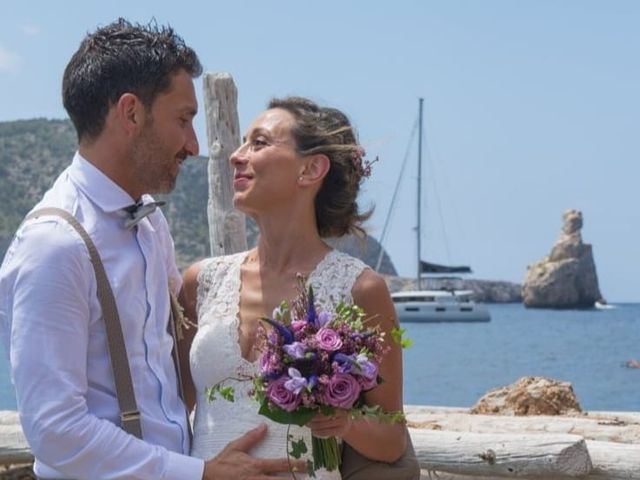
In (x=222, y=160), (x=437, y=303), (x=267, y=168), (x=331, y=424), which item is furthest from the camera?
(x=437, y=303)

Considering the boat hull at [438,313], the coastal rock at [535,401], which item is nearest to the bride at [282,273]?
the coastal rock at [535,401]

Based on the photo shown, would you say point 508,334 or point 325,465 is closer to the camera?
point 325,465

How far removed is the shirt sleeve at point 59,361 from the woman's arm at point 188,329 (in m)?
0.77

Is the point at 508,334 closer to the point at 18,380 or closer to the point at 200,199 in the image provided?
the point at 200,199

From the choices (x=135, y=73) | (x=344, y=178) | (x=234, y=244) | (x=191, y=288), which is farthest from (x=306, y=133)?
(x=234, y=244)

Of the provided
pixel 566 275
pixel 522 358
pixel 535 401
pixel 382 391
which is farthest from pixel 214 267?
pixel 566 275

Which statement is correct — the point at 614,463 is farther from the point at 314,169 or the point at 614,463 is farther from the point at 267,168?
the point at 267,168

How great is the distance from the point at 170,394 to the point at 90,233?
1.47 feet

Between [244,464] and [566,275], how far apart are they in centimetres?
8750

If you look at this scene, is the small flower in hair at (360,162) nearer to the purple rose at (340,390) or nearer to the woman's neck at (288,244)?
the woman's neck at (288,244)

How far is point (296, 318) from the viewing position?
3156 mm

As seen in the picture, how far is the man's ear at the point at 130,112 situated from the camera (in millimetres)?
3123

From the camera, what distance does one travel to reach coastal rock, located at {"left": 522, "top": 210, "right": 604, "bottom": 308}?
87.1 metres

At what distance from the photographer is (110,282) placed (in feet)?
10.1
